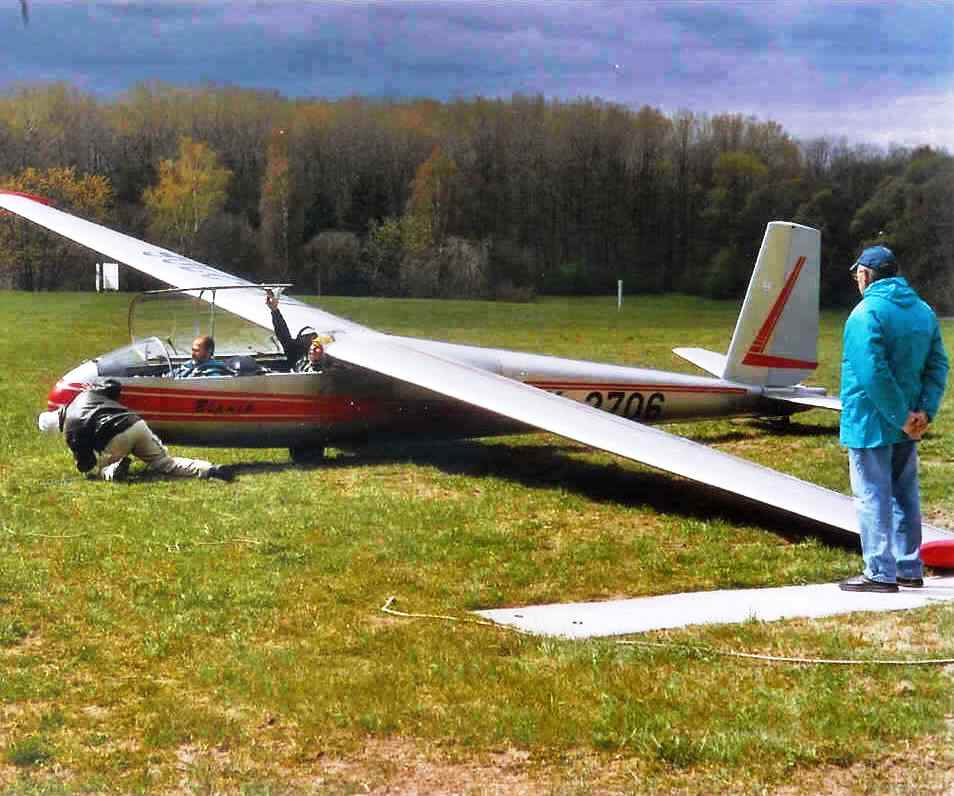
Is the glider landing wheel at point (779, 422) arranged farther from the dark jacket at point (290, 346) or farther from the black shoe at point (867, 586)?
the dark jacket at point (290, 346)

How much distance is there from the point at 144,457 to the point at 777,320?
3558 millimetres

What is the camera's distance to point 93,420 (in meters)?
4.94

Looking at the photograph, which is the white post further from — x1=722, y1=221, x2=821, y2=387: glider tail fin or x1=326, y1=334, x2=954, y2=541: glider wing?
x1=722, y1=221, x2=821, y2=387: glider tail fin

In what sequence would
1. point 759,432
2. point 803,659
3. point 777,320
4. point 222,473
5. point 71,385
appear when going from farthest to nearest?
point 759,432, point 777,320, point 71,385, point 222,473, point 803,659

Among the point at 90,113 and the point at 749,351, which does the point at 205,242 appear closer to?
the point at 90,113

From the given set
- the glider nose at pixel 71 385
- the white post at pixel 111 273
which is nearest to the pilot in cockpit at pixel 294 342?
the white post at pixel 111 273

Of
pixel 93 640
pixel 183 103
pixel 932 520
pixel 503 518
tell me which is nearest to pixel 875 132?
pixel 932 520

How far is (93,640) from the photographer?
3168 millimetres

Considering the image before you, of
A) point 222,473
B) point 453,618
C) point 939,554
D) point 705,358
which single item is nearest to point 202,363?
point 222,473

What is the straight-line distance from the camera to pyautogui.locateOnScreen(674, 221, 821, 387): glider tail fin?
4.95 meters

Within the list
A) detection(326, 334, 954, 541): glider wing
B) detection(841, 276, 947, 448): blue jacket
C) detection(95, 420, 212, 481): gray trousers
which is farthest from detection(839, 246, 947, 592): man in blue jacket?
detection(95, 420, 212, 481): gray trousers

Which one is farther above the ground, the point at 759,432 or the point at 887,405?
the point at 887,405

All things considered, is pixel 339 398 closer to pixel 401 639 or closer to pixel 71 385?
pixel 71 385

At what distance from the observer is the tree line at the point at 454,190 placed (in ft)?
14.3
